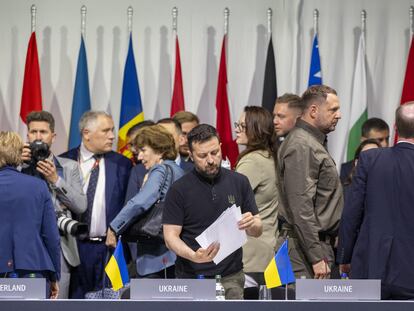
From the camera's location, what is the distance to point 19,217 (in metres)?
5.20

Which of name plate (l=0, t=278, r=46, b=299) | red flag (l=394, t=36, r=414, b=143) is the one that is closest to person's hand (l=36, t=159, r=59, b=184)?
name plate (l=0, t=278, r=46, b=299)

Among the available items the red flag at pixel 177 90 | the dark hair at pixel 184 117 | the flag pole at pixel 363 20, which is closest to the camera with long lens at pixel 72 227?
the dark hair at pixel 184 117

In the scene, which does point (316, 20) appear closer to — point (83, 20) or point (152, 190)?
point (83, 20)

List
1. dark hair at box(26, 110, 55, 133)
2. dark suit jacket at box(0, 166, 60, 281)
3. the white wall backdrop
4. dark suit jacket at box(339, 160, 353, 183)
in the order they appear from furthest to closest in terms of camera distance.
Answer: the white wall backdrop, dark suit jacket at box(339, 160, 353, 183), dark hair at box(26, 110, 55, 133), dark suit jacket at box(0, 166, 60, 281)

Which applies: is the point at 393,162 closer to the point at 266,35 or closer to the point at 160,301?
the point at 160,301

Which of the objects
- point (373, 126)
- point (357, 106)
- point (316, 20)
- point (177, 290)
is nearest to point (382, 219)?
point (177, 290)

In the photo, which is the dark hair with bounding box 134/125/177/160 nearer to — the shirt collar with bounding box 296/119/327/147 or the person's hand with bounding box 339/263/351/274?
the shirt collar with bounding box 296/119/327/147

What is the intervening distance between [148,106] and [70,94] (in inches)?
26.3

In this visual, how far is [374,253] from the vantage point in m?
A: 4.68

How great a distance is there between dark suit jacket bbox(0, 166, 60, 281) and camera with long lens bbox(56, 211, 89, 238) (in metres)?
0.88

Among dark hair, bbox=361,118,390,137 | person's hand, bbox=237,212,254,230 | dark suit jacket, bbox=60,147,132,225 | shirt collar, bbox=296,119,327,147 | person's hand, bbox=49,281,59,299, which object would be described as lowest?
person's hand, bbox=49,281,59,299

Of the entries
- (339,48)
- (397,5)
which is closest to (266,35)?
(339,48)

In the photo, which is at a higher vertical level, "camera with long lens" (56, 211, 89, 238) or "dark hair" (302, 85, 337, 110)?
"dark hair" (302, 85, 337, 110)

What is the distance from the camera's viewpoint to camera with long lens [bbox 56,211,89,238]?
242 inches
